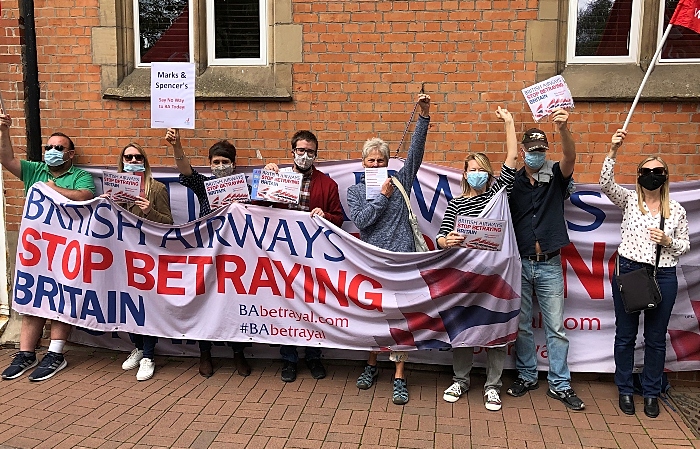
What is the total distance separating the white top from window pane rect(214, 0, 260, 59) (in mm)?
3430

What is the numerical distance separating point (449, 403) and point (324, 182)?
2.03 m

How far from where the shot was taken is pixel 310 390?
4500mm

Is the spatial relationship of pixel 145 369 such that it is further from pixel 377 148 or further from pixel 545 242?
pixel 545 242

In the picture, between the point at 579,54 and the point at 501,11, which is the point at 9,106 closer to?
the point at 501,11

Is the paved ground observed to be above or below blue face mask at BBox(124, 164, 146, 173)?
below

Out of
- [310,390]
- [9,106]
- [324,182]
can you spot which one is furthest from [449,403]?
[9,106]

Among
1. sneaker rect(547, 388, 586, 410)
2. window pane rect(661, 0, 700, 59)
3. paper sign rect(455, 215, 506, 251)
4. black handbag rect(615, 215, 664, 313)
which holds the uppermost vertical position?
window pane rect(661, 0, 700, 59)

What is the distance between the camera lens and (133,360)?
4.98 meters

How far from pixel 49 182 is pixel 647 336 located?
17.1 ft

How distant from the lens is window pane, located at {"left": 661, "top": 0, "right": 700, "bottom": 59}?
484cm

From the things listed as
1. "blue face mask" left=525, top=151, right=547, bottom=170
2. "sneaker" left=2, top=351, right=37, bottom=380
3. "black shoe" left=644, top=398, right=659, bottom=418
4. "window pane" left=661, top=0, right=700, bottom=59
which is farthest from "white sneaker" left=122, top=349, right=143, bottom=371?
"window pane" left=661, top=0, right=700, bottom=59

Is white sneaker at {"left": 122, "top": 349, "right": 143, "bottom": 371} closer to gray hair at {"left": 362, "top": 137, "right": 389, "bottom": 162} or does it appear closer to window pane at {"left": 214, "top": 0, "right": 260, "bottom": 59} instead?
gray hair at {"left": 362, "top": 137, "right": 389, "bottom": 162}

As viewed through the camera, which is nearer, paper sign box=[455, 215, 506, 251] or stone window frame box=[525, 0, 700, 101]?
paper sign box=[455, 215, 506, 251]

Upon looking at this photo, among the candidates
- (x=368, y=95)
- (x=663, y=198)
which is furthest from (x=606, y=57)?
(x=368, y=95)
